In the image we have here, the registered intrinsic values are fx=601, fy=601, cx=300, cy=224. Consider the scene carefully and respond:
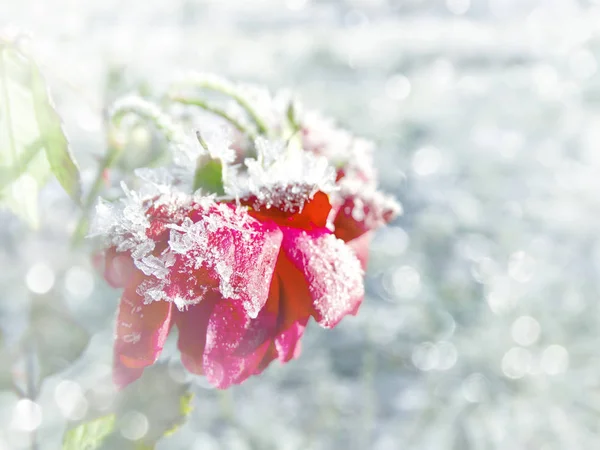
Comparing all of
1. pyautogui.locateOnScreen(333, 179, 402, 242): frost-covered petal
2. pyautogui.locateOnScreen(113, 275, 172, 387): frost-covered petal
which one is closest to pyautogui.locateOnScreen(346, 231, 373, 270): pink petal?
pyautogui.locateOnScreen(333, 179, 402, 242): frost-covered petal

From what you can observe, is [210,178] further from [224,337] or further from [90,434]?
[90,434]

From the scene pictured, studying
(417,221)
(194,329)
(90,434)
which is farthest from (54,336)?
(417,221)

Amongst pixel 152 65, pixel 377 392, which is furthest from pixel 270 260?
pixel 152 65

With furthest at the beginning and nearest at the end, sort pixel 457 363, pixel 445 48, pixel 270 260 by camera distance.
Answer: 1. pixel 445 48
2. pixel 457 363
3. pixel 270 260

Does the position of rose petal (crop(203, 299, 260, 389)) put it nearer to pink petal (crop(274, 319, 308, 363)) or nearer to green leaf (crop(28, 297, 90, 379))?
pink petal (crop(274, 319, 308, 363))


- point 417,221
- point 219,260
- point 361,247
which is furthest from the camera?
point 417,221

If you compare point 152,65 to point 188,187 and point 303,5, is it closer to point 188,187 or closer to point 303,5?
point 303,5
